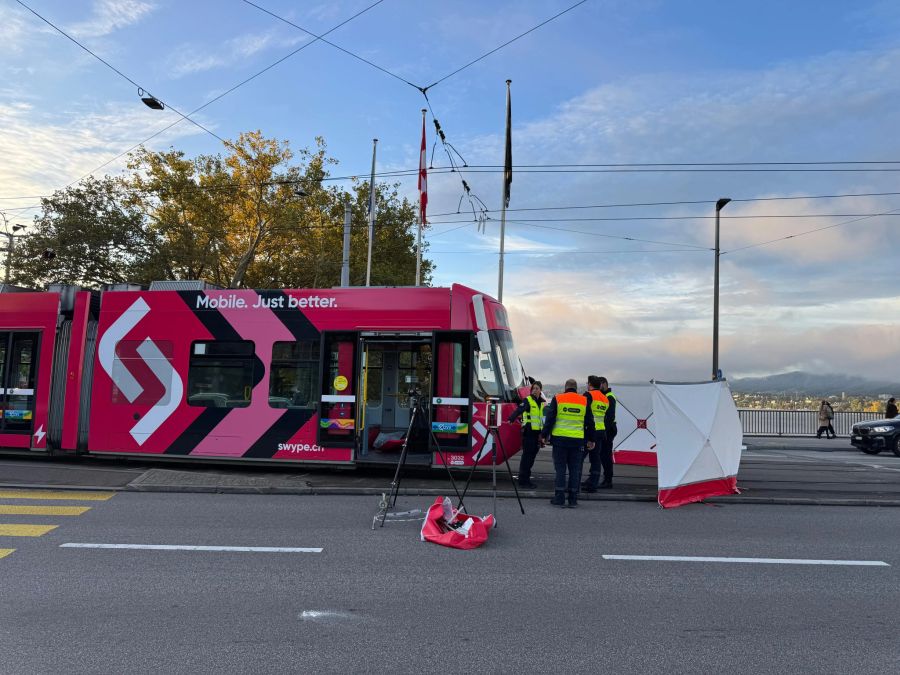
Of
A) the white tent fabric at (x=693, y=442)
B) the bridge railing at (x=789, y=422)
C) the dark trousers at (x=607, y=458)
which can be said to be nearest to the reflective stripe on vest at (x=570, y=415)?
the white tent fabric at (x=693, y=442)

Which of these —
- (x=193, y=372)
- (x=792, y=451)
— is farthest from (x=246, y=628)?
(x=792, y=451)

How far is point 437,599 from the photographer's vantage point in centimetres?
534

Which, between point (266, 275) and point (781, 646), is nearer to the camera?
point (781, 646)

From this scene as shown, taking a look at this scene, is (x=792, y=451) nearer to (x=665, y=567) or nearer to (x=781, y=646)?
(x=665, y=567)

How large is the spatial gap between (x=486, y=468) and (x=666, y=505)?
11.3ft

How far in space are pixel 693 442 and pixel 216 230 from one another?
27.7m

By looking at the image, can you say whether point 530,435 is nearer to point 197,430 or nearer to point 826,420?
point 197,430

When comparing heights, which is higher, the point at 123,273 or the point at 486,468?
the point at 123,273

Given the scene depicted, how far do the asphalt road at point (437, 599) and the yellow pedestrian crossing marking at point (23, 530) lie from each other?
0.18m

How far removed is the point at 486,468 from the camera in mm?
12141

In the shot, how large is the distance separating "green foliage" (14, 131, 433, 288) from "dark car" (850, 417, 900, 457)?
21.3 meters

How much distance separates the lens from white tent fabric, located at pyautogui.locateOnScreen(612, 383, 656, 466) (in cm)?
1509

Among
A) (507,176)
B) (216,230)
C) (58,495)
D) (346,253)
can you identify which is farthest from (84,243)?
(58,495)

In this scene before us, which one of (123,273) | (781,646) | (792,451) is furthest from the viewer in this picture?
(123,273)
